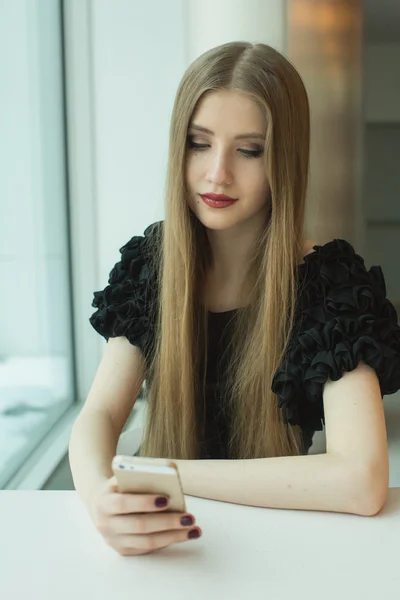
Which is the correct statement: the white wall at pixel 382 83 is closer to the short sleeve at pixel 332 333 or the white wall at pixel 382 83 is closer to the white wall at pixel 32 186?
the white wall at pixel 32 186

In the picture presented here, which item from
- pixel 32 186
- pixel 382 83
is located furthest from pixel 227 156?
pixel 382 83

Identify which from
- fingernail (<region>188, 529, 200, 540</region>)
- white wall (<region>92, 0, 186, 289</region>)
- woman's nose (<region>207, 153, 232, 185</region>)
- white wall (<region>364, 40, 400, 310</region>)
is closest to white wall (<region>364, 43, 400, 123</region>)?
white wall (<region>364, 40, 400, 310</region>)

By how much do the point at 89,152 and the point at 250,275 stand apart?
1351mm

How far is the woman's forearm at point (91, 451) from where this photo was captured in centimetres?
97

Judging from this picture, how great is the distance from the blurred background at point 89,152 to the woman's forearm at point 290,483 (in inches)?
30.6

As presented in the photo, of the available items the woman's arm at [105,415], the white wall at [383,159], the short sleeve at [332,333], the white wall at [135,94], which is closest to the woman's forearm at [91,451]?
the woman's arm at [105,415]

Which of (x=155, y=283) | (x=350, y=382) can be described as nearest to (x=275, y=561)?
(x=350, y=382)

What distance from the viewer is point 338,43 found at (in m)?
2.07

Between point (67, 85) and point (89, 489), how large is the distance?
1.88m

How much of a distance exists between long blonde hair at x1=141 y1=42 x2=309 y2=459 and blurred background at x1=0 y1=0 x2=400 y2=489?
550 mm

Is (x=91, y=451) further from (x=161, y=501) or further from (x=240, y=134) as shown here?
(x=240, y=134)

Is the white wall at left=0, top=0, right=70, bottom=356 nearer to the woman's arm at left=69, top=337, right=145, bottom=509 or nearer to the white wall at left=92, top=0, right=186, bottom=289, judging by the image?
the white wall at left=92, top=0, right=186, bottom=289

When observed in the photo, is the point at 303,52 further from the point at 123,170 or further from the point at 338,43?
the point at 123,170

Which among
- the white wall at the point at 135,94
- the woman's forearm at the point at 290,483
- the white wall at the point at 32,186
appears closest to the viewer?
the woman's forearm at the point at 290,483
